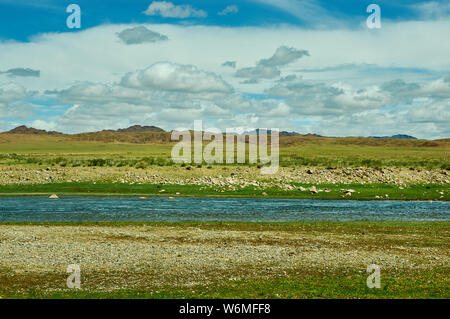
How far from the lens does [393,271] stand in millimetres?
18250

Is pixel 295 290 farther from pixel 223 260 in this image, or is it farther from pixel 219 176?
pixel 219 176

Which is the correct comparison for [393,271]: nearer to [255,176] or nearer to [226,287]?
[226,287]

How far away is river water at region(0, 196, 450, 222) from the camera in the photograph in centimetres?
3428

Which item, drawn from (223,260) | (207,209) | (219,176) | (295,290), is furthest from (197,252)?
(219,176)

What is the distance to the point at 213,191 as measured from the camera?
51.9 metres

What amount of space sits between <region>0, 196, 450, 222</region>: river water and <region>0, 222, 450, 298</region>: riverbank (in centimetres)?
393

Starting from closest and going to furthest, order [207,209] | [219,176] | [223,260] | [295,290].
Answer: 1. [295,290]
2. [223,260]
3. [207,209]
4. [219,176]

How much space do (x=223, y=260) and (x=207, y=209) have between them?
1924 cm

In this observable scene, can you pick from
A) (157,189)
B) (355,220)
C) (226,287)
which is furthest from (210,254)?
(157,189)

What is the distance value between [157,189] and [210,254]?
1246 inches

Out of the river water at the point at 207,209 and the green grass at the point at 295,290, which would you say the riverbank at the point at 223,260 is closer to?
the green grass at the point at 295,290

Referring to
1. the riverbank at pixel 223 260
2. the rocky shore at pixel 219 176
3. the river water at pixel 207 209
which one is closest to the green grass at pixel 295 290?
the riverbank at pixel 223 260

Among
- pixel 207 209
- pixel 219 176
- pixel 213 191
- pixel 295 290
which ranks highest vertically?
pixel 219 176

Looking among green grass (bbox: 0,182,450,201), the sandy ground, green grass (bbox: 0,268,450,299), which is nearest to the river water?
green grass (bbox: 0,182,450,201)
